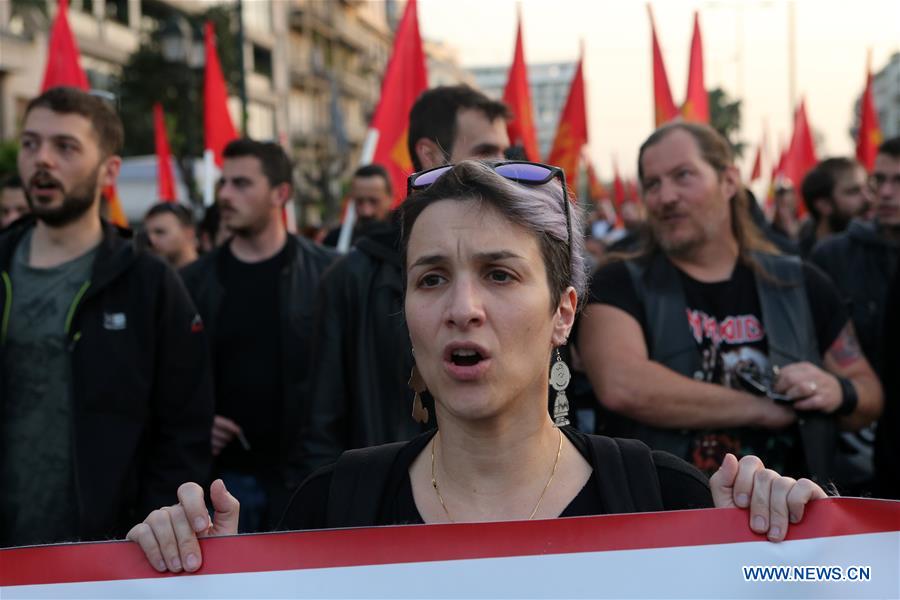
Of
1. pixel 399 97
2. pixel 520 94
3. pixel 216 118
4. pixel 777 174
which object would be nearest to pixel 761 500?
pixel 399 97

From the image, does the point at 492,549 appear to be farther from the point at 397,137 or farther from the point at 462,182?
the point at 397,137

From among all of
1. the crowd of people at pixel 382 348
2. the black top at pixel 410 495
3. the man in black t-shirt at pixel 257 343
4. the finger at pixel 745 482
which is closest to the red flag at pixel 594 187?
the man in black t-shirt at pixel 257 343

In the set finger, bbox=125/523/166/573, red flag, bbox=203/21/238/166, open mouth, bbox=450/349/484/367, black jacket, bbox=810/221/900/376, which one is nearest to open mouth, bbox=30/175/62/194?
finger, bbox=125/523/166/573

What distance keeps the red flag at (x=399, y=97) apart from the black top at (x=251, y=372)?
225cm

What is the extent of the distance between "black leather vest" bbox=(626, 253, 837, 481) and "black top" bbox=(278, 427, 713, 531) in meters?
1.52

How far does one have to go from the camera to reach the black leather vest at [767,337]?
3.74 m

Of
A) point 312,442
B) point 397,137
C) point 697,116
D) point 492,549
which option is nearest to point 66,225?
point 312,442

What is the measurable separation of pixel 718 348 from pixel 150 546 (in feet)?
7.75

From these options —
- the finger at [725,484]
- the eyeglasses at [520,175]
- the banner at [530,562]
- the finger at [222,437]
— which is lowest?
the finger at [222,437]

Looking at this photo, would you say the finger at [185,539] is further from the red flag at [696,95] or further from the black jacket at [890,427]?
the red flag at [696,95]

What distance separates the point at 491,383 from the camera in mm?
2123

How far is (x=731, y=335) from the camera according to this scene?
385 centimetres

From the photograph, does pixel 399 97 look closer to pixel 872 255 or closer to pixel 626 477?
pixel 872 255

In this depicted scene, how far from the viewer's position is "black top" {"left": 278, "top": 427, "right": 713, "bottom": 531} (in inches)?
86.7
